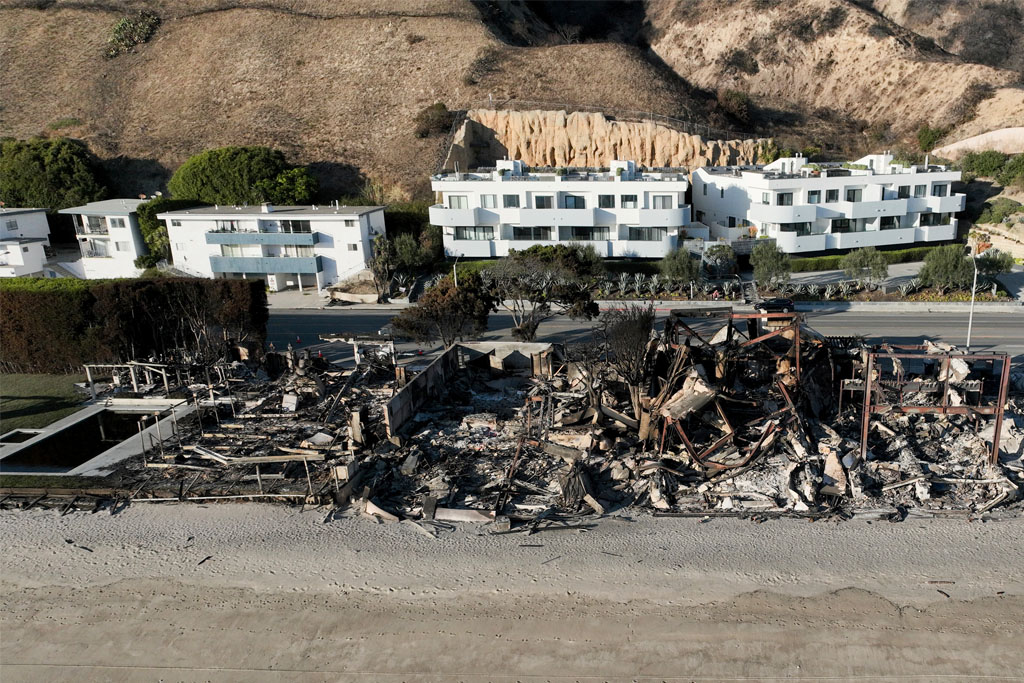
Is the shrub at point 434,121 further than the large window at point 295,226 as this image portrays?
Yes

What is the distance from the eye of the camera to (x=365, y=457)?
80.3 feet

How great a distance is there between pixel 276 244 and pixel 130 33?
211ft

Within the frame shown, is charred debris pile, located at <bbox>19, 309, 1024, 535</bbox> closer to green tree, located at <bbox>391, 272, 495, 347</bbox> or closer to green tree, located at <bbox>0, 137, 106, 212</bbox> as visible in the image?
green tree, located at <bbox>391, 272, 495, 347</bbox>

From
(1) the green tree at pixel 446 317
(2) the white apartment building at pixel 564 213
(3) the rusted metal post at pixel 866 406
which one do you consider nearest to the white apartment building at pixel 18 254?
(2) the white apartment building at pixel 564 213

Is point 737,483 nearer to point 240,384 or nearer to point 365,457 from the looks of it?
point 365,457

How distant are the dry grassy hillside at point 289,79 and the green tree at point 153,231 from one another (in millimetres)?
19506

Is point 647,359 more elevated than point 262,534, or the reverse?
point 647,359

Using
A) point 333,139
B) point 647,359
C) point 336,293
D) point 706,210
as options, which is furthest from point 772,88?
point 647,359

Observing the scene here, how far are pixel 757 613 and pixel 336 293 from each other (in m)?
38.8

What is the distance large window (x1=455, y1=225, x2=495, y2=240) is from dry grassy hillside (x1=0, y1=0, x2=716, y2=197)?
16714 mm

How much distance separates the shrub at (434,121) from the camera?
77.0 meters

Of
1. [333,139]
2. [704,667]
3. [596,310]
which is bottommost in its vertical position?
[704,667]

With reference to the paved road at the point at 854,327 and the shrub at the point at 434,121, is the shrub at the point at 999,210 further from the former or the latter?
the shrub at the point at 434,121

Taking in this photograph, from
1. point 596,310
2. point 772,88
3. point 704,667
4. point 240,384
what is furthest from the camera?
point 772,88
